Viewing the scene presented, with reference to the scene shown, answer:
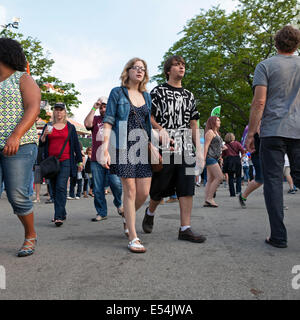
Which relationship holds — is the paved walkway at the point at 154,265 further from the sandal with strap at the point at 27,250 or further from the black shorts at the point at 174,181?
the black shorts at the point at 174,181

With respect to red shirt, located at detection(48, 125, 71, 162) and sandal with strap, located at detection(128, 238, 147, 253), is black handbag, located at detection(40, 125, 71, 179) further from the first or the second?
sandal with strap, located at detection(128, 238, 147, 253)

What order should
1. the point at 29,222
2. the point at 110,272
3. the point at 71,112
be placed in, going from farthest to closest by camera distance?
the point at 71,112
the point at 29,222
the point at 110,272

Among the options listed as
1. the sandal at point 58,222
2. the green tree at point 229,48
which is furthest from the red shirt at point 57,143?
the green tree at point 229,48

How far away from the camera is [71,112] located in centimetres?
3172

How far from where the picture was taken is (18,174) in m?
3.27

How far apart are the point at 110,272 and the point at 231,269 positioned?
977 mm

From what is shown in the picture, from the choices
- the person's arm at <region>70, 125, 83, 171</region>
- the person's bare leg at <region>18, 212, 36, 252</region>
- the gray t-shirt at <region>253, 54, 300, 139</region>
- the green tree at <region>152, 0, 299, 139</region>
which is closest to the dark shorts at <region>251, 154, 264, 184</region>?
the gray t-shirt at <region>253, 54, 300, 139</region>

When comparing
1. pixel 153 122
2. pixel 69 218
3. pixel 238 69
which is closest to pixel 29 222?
pixel 153 122

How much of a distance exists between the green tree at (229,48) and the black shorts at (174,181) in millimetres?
21860

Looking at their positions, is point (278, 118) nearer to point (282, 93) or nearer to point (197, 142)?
point (282, 93)

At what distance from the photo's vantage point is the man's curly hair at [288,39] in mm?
3656

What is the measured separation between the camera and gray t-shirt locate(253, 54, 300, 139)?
3572 mm
